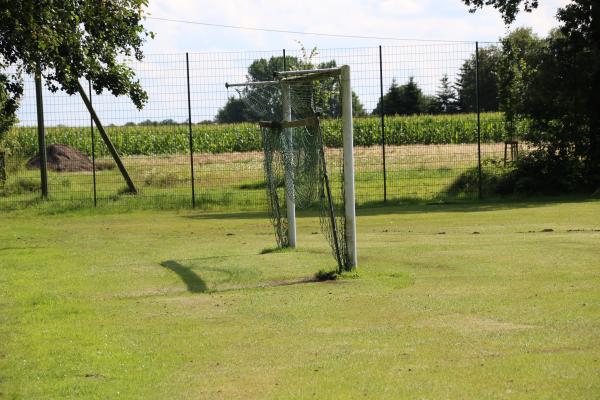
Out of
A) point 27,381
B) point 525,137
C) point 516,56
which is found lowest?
point 27,381

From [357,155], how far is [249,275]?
17600 mm

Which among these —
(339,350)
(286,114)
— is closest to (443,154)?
(286,114)

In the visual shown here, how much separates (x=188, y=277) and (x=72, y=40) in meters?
4.02

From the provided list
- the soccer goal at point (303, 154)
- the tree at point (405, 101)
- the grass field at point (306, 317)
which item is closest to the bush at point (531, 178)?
the tree at point (405, 101)

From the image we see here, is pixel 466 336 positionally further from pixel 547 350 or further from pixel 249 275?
pixel 249 275

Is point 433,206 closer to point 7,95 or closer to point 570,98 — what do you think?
point 570,98

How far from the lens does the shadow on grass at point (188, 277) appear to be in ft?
35.6

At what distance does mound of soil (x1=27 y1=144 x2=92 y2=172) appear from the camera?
3266 centimetres

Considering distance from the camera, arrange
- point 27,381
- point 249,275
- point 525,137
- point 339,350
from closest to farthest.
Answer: point 27,381, point 339,350, point 249,275, point 525,137

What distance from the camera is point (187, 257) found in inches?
527

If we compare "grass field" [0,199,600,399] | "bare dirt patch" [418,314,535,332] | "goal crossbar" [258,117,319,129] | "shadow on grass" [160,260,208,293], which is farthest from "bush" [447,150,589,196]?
"bare dirt patch" [418,314,535,332]

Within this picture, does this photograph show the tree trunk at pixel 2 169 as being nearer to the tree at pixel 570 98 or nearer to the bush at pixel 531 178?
the bush at pixel 531 178

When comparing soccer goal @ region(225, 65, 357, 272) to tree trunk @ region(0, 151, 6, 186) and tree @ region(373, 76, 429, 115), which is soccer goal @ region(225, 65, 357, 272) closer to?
tree trunk @ region(0, 151, 6, 186)

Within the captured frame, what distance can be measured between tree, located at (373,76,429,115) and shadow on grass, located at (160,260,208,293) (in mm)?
14909
